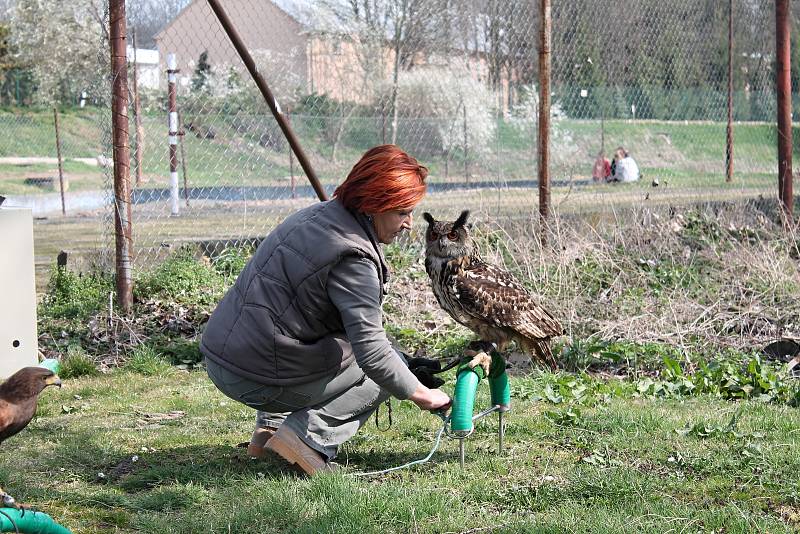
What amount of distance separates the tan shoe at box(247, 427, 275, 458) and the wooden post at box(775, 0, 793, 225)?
7382 millimetres

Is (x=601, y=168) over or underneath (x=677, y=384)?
over

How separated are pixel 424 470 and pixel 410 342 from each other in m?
2.98

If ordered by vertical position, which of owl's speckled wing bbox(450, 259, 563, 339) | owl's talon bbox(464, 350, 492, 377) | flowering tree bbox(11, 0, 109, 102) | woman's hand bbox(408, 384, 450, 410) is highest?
flowering tree bbox(11, 0, 109, 102)

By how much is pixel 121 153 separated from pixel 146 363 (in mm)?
1699

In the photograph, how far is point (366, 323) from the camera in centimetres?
406

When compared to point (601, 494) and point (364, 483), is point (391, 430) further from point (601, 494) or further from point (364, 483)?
point (601, 494)

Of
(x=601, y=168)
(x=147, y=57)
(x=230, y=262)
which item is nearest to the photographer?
(x=230, y=262)

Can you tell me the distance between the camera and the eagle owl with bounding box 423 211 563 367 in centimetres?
514

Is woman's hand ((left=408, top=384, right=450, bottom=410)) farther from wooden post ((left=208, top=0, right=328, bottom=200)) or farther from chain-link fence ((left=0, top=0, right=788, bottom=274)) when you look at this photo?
chain-link fence ((left=0, top=0, right=788, bottom=274))

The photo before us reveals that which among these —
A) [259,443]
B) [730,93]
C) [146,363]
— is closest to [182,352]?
[146,363]

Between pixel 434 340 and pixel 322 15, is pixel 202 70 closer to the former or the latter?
pixel 322 15

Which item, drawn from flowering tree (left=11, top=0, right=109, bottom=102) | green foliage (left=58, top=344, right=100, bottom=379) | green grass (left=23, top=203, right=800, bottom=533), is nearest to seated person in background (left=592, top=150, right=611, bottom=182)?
green grass (left=23, top=203, right=800, bottom=533)

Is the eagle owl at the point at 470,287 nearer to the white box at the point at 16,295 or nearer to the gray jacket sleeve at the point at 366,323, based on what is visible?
the gray jacket sleeve at the point at 366,323

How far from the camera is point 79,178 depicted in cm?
2709
